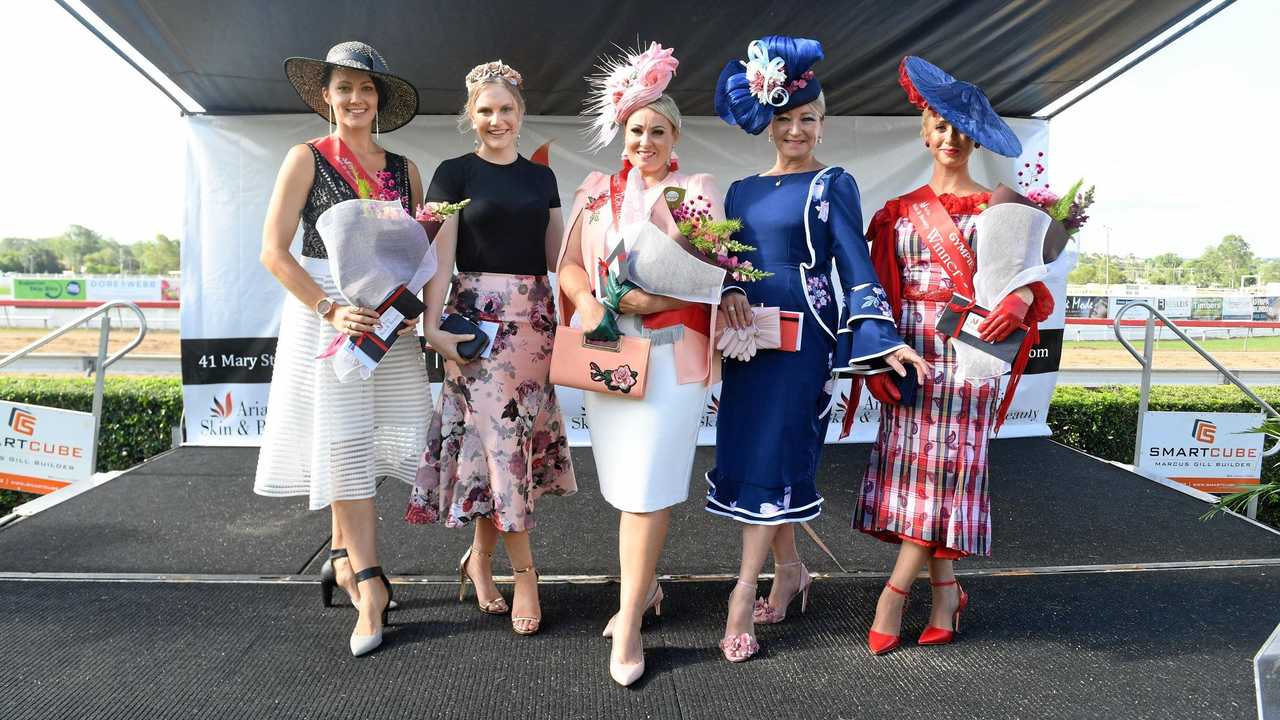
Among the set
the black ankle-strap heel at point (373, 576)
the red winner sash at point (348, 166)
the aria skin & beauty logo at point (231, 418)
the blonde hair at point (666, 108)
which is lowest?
the black ankle-strap heel at point (373, 576)

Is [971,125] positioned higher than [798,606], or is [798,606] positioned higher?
[971,125]

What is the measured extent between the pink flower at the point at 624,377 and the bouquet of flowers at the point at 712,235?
367 mm

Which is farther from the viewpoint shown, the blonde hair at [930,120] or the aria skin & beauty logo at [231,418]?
the aria skin & beauty logo at [231,418]

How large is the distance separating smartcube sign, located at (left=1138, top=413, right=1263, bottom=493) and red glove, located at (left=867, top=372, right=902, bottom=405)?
3.11m

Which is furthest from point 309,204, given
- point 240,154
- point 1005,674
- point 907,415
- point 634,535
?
point 240,154

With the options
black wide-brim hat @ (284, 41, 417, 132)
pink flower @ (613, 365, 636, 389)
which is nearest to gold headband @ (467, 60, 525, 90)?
black wide-brim hat @ (284, 41, 417, 132)

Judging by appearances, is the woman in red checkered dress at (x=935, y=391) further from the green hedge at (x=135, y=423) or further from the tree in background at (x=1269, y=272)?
the tree in background at (x=1269, y=272)

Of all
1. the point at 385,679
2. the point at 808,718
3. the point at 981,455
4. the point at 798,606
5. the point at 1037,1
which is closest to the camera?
the point at 808,718

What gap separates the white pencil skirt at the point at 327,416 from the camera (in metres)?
2.20

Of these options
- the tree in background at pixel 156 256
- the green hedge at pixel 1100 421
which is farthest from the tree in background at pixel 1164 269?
the tree in background at pixel 156 256

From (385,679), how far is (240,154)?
3943 millimetres

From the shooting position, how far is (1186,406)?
608cm

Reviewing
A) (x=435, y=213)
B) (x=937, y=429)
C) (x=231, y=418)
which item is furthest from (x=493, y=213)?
(x=231, y=418)

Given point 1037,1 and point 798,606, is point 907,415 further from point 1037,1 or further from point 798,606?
point 1037,1
